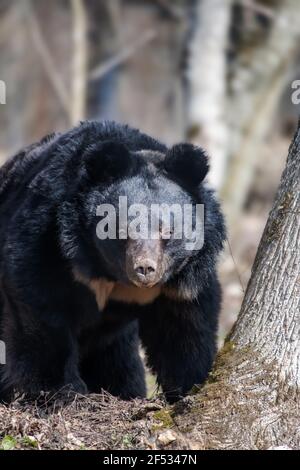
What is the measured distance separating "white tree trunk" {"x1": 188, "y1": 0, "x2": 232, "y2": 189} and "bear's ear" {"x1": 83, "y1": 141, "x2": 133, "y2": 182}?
1112 centimetres

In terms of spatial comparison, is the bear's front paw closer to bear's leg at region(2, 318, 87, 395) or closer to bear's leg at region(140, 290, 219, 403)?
bear's leg at region(2, 318, 87, 395)

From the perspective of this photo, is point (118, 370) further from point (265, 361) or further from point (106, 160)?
point (265, 361)

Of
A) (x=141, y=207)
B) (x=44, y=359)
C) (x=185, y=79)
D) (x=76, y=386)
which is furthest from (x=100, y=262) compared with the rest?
(x=185, y=79)

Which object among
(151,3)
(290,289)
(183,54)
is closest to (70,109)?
(183,54)

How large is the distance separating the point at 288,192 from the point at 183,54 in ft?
42.0

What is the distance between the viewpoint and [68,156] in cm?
641

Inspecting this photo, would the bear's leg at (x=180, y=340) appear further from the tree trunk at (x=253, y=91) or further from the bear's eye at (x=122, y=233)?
the tree trunk at (x=253, y=91)

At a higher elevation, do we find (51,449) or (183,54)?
(183,54)

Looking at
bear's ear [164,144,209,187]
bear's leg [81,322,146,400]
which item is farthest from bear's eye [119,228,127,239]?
bear's leg [81,322,146,400]

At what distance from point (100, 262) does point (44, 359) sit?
77 centimetres

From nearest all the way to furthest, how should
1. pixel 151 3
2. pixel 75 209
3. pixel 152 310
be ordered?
pixel 75 209
pixel 152 310
pixel 151 3

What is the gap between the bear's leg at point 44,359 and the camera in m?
6.32

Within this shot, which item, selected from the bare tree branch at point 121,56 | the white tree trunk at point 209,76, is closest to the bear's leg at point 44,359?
the white tree trunk at point 209,76
